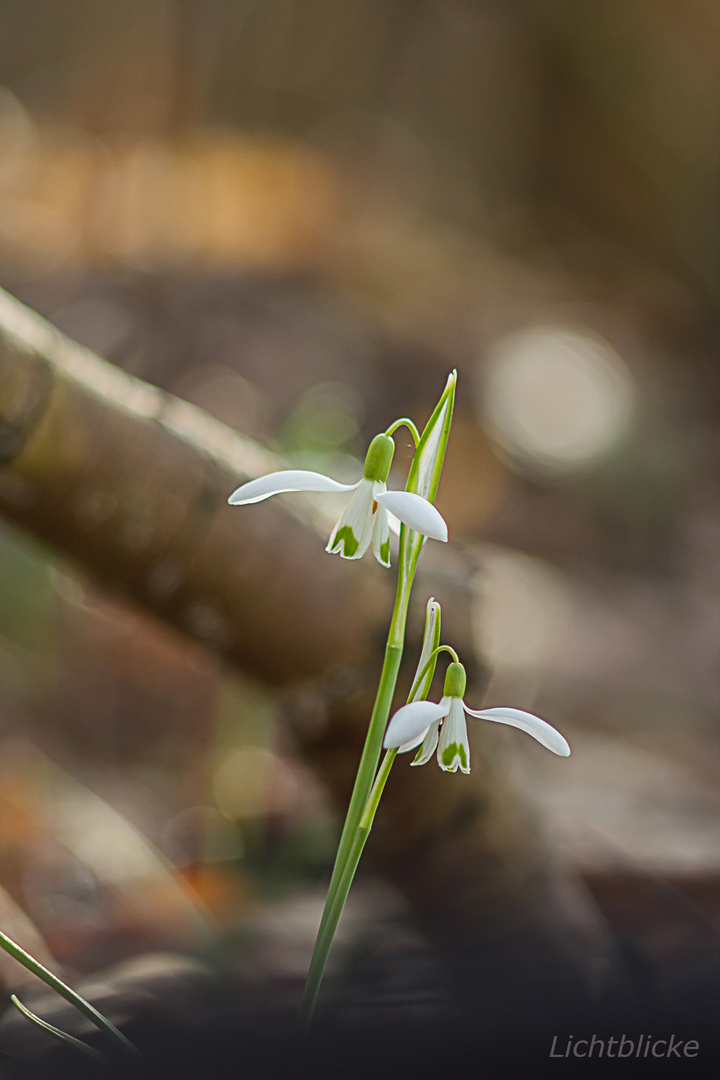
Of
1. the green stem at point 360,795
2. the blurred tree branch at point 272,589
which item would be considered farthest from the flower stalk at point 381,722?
the blurred tree branch at point 272,589

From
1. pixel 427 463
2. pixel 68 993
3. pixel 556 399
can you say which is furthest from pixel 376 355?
pixel 68 993

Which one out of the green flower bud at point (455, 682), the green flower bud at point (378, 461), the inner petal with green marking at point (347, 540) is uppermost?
the green flower bud at point (378, 461)

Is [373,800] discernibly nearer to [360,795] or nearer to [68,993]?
[360,795]

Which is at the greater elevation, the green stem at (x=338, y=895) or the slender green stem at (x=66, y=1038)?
the green stem at (x=338, y=895)

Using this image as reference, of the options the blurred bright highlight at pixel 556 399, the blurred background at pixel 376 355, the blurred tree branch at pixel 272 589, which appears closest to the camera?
the blurred tree branch at pixel 272 589

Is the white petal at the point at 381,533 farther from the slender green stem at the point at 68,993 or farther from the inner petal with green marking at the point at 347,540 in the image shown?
the slender green stem at the point at 68,993

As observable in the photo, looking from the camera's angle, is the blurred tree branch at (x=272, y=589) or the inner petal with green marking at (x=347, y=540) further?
the blurred tree branch at (x=272, y=589)

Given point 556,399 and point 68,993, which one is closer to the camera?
point 68,993
